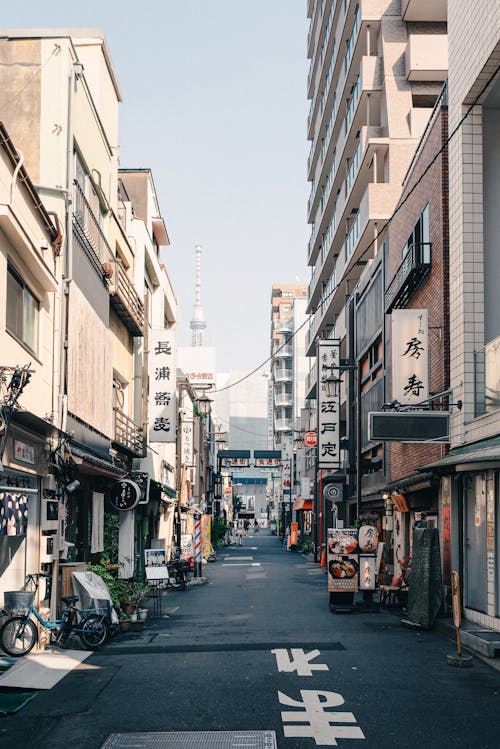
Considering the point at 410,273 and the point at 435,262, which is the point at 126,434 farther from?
the point at 435,262

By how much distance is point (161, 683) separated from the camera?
13.0m

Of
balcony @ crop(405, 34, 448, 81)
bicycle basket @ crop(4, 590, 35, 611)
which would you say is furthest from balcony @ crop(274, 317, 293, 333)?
bicycle basket @ crop(4, 590, 35, 611)

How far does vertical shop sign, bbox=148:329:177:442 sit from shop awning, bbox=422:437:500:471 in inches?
660

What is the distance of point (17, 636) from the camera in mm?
14555

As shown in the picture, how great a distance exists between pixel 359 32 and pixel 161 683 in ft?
113

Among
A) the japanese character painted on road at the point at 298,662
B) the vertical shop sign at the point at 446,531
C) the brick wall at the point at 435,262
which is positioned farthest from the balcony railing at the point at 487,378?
the japanese character painted on road at the point at 298,662

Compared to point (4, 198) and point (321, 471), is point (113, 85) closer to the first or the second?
point (4, 198)

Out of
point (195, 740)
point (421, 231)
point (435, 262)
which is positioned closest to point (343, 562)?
point (435, 262)

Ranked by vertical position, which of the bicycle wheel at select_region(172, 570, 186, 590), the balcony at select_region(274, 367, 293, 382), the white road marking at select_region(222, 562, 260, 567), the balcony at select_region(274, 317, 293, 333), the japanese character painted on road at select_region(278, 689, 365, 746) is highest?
the balcony at select_region(274, 317, 293, 333)

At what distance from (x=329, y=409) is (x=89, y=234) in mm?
20535

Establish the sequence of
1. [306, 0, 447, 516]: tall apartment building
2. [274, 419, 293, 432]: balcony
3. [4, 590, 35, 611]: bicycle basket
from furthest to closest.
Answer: [274, 419, 293, 432]: balcony
[306, 0, 447, 516]: tall apartment building
[4, 590, 35, 611]: bicycle basket

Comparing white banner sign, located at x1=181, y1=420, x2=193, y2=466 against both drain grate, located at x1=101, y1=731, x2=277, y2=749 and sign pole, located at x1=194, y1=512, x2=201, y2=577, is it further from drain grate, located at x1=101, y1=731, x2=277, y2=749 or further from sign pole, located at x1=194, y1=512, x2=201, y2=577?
drain grate, located at x1=101, y1=731, x2=277, y2=749

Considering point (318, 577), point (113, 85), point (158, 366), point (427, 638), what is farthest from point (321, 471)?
point (427, 638)

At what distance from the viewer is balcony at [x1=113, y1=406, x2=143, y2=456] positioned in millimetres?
27536
